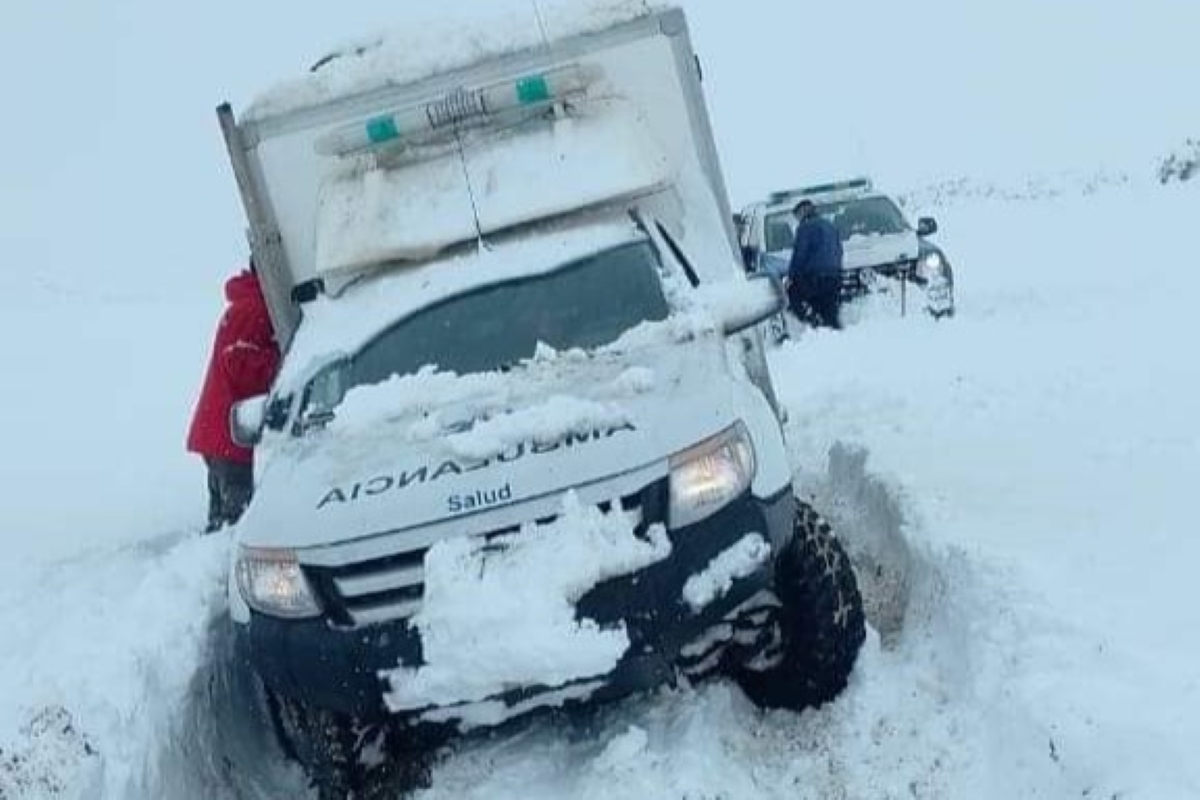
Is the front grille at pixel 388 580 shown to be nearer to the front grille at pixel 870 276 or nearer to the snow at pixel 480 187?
the snow at pixel 480 187

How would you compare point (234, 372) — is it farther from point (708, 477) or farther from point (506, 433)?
point (708, 477)

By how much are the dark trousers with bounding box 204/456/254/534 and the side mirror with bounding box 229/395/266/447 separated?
266cm

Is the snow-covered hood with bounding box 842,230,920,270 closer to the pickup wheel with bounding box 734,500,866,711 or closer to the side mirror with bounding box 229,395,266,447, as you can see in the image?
the side mirror with bounding box 229,395,266,447

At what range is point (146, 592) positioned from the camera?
679 centimetres

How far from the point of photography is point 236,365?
8.72 meters

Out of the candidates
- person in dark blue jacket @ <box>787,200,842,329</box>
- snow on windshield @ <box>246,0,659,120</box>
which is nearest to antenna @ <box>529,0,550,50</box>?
snow on windshield @ <box>246,0,659,120</box>

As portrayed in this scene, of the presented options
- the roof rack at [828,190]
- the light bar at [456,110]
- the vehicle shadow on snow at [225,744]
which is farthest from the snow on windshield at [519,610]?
the roof rack at [828,190]

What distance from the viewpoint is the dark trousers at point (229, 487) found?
9.02 metres

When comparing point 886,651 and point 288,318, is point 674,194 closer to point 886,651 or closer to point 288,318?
point 288,318

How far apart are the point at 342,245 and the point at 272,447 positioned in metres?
1.33

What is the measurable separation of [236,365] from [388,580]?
13.3 ft

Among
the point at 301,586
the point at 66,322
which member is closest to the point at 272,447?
the point at 301,586

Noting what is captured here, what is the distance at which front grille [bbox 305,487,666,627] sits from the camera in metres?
4.94

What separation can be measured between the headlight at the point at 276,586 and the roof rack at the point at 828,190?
1298 centimetres
